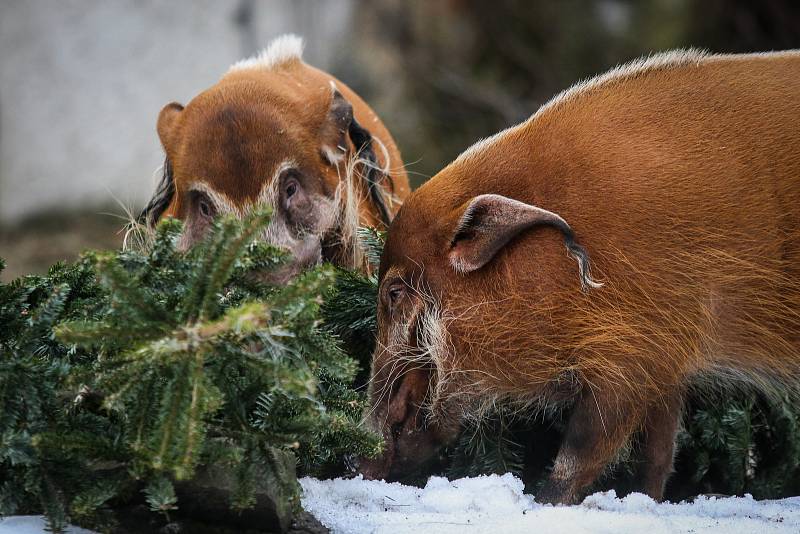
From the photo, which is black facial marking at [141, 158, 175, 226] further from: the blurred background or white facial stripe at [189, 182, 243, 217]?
the blurred background

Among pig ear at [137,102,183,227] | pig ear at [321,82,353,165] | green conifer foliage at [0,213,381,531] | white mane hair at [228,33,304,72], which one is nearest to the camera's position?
green conifer foliage at [0,213,381,531]

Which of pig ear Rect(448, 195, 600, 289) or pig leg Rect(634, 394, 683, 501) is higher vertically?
pig ear Rect(448, 195, 600, 289)

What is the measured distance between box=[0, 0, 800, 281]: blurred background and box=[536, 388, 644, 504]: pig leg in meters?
5.31

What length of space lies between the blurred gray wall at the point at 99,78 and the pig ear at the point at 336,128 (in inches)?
175

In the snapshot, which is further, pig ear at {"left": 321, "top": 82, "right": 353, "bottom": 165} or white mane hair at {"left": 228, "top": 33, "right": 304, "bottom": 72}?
white mane hair at {"left": 228, "top": 33, "right": 304, "bottom": 72}

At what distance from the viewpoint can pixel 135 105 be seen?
878cm

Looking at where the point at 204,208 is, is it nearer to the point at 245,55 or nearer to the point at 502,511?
the point at 502,511

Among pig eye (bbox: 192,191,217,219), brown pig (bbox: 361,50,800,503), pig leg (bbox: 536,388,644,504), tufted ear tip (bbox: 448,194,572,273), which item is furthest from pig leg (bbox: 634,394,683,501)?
pig eye (bbox: 192,191,217,219)

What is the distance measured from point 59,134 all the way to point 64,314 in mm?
6467

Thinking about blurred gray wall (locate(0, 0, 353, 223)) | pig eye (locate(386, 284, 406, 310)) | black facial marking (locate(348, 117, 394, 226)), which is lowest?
pig eye (locate(386, 284, 406, 310))

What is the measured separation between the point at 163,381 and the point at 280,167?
2050mm

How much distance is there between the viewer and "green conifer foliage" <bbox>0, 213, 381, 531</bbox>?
2.06 metres

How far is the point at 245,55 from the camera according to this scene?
8.85m

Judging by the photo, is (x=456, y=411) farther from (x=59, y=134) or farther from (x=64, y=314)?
(x=59, y=134)
